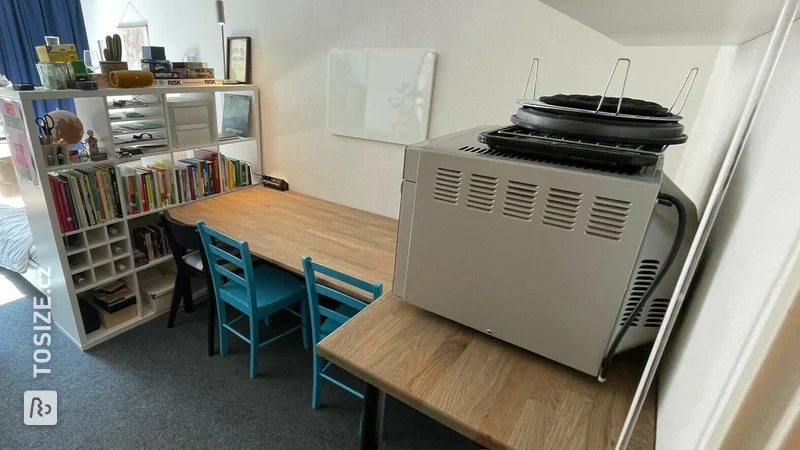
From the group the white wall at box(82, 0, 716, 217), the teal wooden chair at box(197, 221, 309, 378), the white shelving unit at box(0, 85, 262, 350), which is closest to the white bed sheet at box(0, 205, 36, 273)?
the white shelving unit at box(0, 85, 262, 350)

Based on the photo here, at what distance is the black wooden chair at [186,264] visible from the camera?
2176 millimetres

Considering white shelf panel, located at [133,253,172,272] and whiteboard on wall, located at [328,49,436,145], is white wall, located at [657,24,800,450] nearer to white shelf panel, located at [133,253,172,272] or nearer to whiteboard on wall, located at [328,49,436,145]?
whiteboard on wall, located at [328,49,436,145]

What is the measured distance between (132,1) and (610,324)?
13.6 feet

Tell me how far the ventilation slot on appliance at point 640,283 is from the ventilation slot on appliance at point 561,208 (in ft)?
0.44

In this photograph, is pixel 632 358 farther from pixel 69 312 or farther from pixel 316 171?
pixel 69 312

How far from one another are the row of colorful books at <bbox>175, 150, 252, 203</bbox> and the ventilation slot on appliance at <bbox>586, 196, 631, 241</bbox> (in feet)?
8.20

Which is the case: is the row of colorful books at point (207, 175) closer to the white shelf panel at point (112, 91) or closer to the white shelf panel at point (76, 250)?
the white shelf panel at point (112, 91)

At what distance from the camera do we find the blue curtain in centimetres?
359

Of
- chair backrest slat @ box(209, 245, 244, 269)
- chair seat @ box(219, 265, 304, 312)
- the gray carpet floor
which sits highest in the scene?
Result: chair backrest slat @ box(209, 245, 244, 269)

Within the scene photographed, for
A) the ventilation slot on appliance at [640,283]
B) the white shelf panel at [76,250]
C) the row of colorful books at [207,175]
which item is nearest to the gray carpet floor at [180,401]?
the white shelf panel at [76,250]

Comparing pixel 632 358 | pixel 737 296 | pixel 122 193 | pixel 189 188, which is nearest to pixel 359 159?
pixel 189 188

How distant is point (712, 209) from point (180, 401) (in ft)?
7.36

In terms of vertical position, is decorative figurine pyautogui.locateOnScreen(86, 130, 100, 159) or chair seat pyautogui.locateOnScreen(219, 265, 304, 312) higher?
decorative figurine pyautogui.locateOnScreen(86, 130, 100, 159)

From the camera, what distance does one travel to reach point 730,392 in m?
0.35
